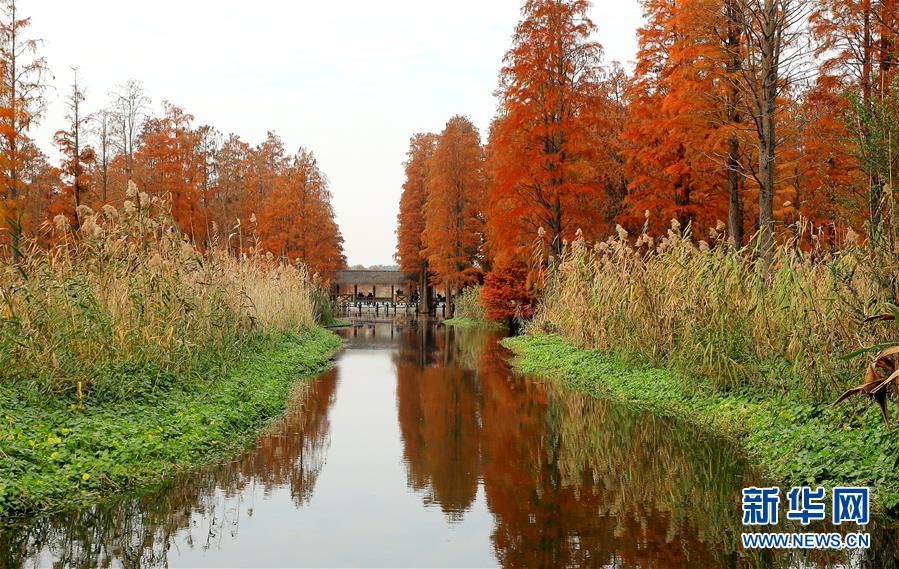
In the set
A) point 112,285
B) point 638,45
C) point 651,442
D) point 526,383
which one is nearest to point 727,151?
point 638,45

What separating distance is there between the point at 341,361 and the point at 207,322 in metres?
6.90

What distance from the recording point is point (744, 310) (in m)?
8.74

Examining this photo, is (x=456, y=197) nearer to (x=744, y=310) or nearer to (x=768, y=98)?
(x=768, y=98)

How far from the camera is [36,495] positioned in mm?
4961

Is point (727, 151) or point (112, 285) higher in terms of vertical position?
point (727, 151)

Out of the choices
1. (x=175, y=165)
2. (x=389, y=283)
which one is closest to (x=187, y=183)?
(x=175, y=165)

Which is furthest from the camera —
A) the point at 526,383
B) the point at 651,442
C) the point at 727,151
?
the point at 727,151

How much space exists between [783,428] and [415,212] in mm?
39160

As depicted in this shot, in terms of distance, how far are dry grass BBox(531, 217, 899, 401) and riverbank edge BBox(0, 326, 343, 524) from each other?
→ 5.19 meters

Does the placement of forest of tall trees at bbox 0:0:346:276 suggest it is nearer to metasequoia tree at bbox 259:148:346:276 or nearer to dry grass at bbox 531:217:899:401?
metasequoia tree at bbox 259:148:346:276

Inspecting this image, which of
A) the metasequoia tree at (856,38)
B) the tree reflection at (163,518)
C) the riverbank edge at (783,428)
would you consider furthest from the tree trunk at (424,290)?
the tree reflection at (163,518)

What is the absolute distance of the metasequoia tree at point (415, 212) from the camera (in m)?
45.4

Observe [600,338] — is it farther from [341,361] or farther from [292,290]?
[292,290]

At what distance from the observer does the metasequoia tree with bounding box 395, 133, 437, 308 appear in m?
45.4
